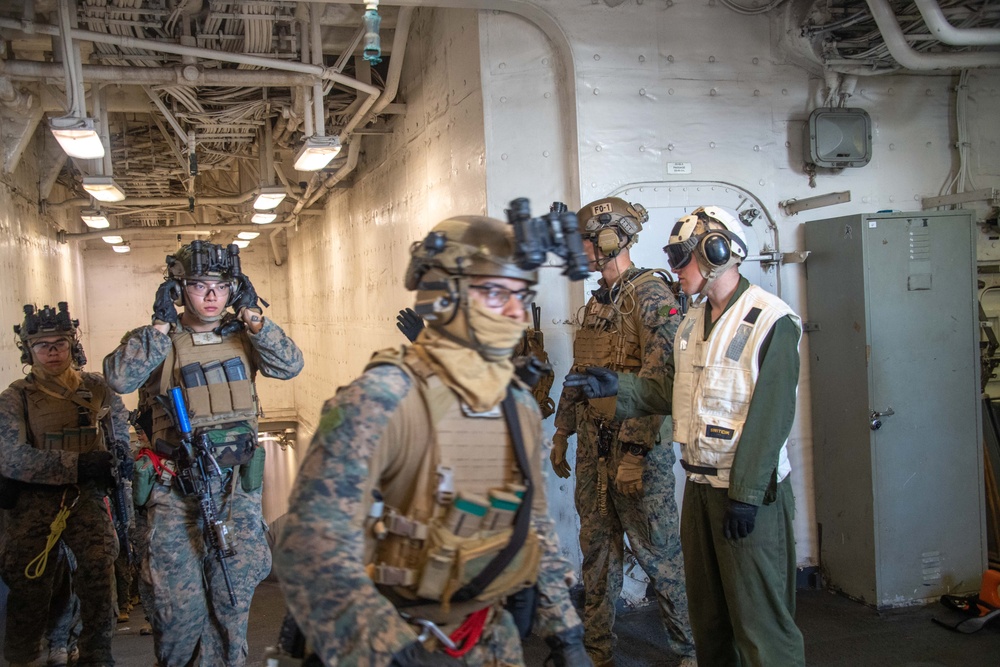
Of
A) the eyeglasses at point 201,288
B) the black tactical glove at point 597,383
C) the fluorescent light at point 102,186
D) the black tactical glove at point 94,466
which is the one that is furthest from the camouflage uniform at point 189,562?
the fluorescent light at point 102,186

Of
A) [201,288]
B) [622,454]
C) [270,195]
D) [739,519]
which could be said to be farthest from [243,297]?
[270,195]

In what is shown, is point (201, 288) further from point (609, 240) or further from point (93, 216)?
point (93, 216)

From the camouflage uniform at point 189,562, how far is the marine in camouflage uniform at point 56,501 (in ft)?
3.54

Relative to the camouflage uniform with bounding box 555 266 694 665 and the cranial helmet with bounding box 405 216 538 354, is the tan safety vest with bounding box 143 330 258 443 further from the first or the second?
the cranial helmet with bounding box 405 216 538 354

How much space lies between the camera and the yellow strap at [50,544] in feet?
15.7

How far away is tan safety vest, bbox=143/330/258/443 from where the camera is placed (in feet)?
13.4

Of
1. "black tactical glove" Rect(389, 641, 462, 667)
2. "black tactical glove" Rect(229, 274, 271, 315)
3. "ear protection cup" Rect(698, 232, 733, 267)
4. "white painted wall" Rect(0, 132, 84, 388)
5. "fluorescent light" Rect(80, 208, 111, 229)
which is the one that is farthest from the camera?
"fluorescent light" Rect(80, 208, 111, 229)

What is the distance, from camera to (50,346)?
5059 millimetres

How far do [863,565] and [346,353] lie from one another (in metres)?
8.06

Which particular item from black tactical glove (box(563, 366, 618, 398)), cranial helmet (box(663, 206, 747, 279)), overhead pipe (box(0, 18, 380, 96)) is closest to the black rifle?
overhead pipe (box(0, 18, 380, 96))

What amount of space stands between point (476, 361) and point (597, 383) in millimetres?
1796

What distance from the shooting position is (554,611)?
2.26 m

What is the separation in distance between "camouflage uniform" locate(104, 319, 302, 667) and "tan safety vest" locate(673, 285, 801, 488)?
2.33 m

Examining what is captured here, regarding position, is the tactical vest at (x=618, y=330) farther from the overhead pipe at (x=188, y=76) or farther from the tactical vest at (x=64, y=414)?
the overhead pipe at (x=188, y=76)
